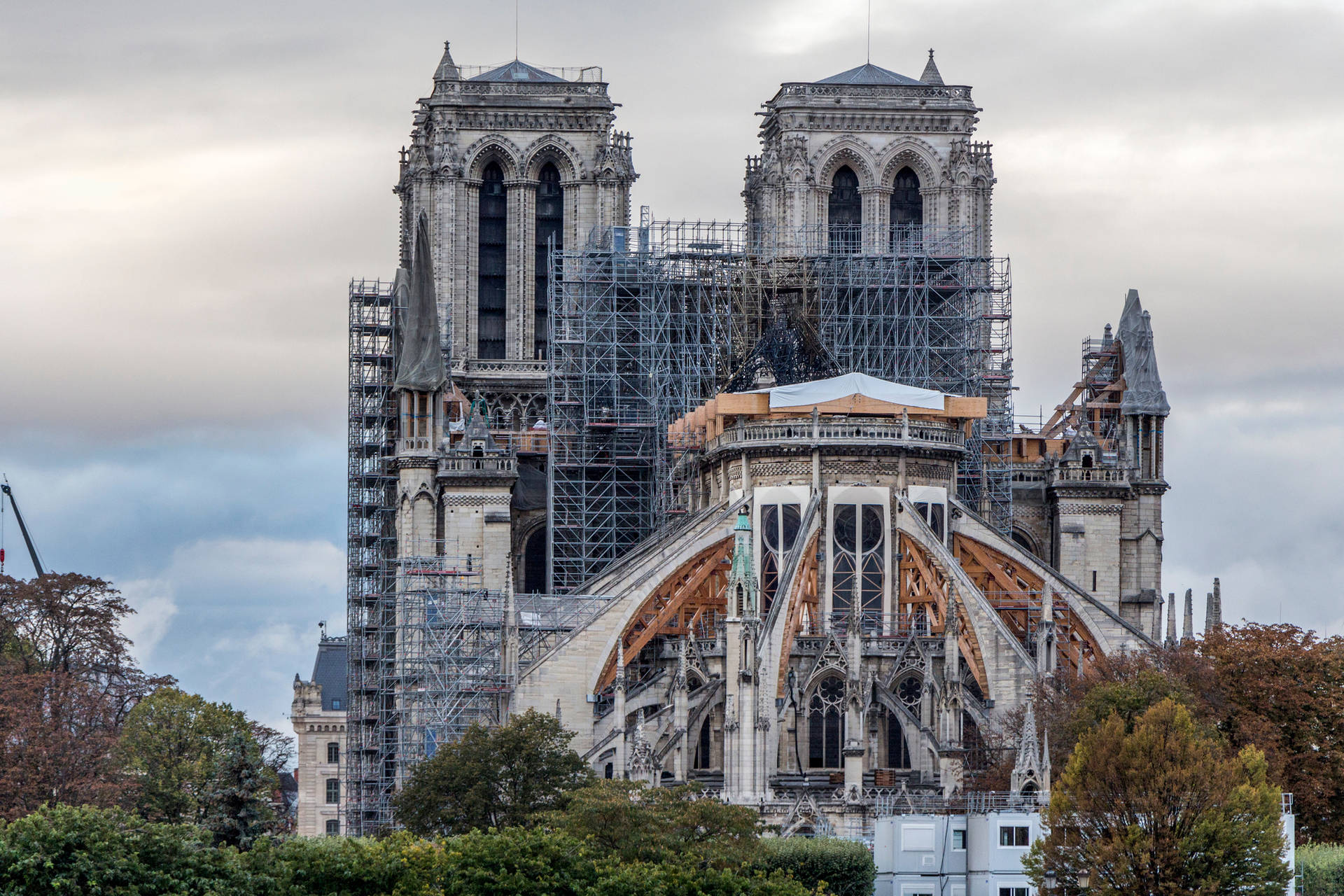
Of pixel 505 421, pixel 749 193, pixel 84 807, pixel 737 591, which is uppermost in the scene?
pixel 749 193

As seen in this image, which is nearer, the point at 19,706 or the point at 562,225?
the point at 19,706

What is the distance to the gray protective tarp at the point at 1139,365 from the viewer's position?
415ft

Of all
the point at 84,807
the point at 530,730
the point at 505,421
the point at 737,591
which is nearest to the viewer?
the point at 84,807

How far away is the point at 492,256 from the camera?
445ft

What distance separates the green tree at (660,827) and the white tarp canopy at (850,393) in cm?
2583

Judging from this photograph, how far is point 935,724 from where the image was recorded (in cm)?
10650

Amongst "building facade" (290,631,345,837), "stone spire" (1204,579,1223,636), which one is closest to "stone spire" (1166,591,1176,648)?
"stone spire" (1204,579,1223,636)

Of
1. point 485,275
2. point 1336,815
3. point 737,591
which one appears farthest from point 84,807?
point 485,275

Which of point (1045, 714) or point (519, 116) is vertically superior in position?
point (519, 116)

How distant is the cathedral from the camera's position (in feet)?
351

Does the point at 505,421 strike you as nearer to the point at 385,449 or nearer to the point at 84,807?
the point at 385,449

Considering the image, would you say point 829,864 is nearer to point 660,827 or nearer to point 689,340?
point 660,827

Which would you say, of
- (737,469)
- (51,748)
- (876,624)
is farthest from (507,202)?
(51,748)

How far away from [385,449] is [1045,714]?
3476 cm
